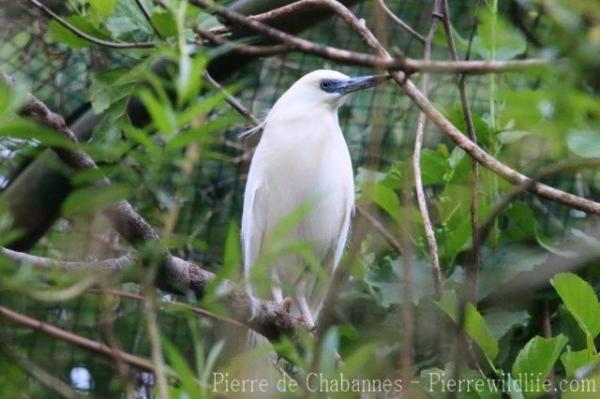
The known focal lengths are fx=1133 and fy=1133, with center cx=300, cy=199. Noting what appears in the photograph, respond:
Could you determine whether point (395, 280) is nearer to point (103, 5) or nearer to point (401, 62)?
point (103, 5)

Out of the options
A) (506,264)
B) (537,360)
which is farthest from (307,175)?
(537,360)

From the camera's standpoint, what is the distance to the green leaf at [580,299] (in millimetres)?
1665

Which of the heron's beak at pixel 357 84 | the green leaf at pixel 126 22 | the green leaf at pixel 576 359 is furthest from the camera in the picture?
the heron's beak at pixel 357 84

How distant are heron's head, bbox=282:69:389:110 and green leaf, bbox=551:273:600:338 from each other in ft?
2.86

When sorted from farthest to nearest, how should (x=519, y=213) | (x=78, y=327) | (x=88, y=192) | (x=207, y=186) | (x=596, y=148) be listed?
1. (x=207, y=186)
2. (x=78, y=327)
3. (x=519, y=213)
4. (x=596, y=148)
5. (x=88, y=192)

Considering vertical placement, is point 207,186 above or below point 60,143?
below

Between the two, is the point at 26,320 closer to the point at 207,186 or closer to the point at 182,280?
the point at 182,280

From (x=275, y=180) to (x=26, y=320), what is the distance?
1.62 meters

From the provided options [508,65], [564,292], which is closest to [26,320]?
[508,65]

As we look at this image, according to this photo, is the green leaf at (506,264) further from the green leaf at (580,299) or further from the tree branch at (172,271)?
the tree branch at (172,271)

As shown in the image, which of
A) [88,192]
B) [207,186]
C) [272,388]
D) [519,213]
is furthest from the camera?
[207,186]

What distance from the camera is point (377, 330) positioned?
211 cm

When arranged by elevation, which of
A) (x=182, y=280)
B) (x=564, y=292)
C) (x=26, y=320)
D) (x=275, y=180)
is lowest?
(x=275, y=180)

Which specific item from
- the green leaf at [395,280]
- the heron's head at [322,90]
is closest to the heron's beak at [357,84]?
the heron's head at [322,90]
